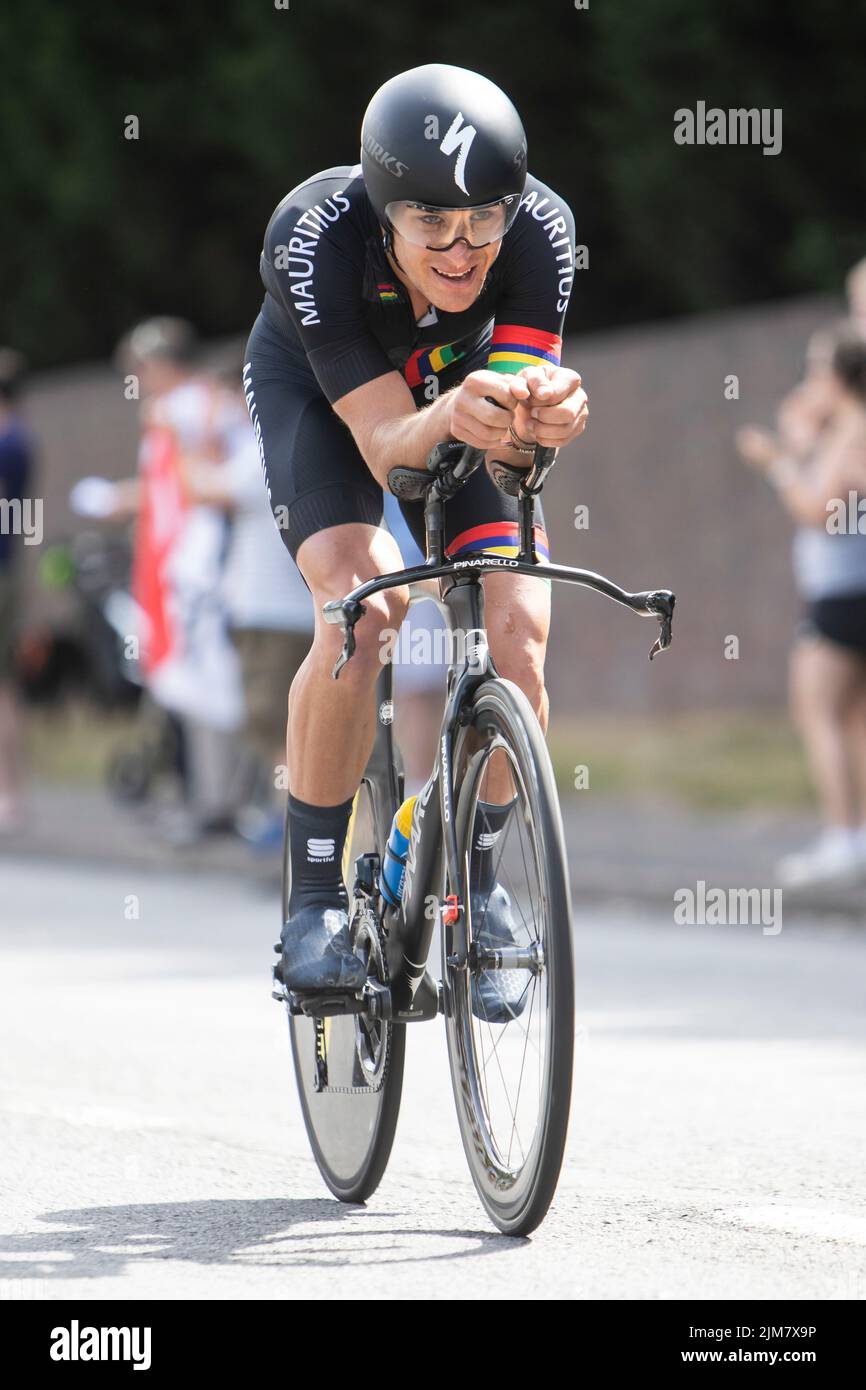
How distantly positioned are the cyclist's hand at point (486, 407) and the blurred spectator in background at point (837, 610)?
5782mm

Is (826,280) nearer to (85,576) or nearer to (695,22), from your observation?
(695,22)

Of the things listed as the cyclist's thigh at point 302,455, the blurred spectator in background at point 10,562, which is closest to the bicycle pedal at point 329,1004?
the cyclist's thigh at point 302,455

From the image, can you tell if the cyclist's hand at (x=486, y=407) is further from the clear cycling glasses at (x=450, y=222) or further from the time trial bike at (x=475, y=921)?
the clear cycling glasses at (x=450, y=222)

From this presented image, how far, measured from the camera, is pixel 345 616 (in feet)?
14.2

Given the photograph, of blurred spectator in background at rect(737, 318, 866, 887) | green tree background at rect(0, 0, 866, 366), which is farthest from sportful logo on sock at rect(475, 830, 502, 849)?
green tree background at rect(0, 0, 866, 366)

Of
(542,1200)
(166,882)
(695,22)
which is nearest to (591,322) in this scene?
(695,22)

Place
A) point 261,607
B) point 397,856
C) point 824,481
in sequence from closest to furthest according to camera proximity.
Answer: point 397,856 → point 824,481 → point 261,607

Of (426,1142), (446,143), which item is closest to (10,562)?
(426,1142)

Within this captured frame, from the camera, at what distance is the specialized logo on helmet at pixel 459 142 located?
14.0ft

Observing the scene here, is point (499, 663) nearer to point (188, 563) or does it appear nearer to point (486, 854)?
point (486, 854)

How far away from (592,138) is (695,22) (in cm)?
262

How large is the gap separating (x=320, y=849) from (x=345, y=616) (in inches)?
25.2
